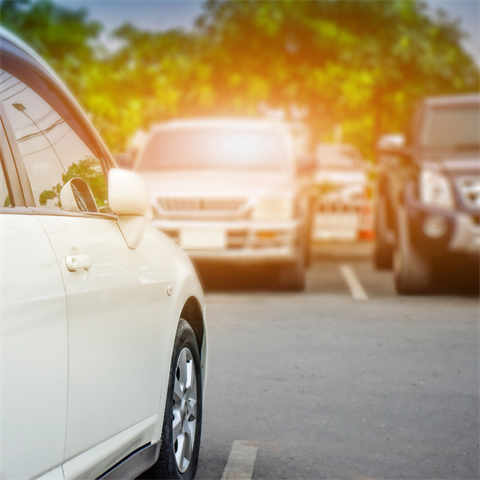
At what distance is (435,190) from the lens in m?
10.0

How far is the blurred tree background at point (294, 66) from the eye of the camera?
24.4 m

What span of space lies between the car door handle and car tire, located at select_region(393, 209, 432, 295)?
290 inches

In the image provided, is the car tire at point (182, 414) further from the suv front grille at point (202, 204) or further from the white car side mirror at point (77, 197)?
the suv front grille at point (202, 204)

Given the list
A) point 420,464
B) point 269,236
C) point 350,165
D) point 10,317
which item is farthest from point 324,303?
point 350,165

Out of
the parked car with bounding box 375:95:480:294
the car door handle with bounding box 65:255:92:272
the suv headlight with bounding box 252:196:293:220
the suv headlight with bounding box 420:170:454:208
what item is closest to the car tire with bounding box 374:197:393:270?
the parked car with bounding box 375:95:480:294

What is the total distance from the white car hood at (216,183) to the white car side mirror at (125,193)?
698 centimetres

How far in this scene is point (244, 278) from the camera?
41.2 ft

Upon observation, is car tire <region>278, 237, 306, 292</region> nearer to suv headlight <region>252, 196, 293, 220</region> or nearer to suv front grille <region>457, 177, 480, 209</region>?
suv headlight <region>252, 196, 293, 220</region>

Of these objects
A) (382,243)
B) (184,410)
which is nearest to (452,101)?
(382,243)

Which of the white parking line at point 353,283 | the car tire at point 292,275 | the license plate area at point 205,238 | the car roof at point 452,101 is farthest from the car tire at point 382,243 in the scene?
the license plate area at point 205,238

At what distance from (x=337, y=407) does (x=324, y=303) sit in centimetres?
391

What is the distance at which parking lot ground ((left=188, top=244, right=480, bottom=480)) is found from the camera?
4.62 m

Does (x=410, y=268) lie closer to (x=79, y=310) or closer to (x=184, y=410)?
(x=184, y=410)

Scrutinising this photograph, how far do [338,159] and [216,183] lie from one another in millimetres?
11352
